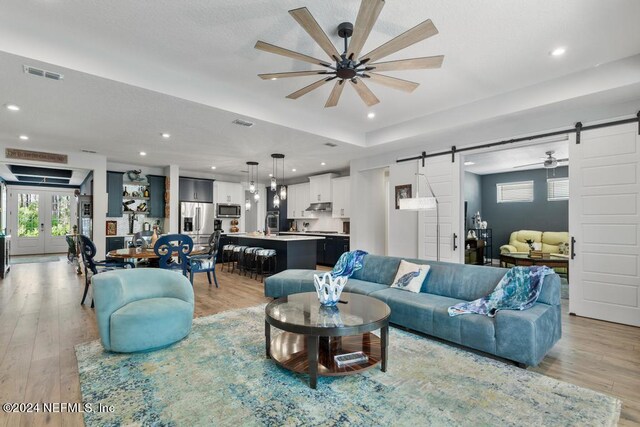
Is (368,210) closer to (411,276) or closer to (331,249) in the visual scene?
(331,249)

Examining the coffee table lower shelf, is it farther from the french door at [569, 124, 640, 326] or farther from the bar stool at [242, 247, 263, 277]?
the bar stool at [242, 247, 263, 277]

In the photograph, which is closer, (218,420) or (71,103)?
(218,420)

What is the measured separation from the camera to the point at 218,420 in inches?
71.6

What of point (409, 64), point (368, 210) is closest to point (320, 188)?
point (368, 210)

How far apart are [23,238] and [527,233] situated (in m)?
15.6

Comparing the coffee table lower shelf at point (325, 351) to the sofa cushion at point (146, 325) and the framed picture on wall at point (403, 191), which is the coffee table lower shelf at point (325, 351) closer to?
the sofa cushion at point (146, 325)

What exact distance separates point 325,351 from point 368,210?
4.91 meters

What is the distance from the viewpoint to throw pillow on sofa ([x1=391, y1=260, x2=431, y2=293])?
11.6ft

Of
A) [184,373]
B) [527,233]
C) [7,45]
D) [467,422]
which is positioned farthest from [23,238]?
[527,233]

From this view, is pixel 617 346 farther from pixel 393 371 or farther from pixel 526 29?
pixel 526 29

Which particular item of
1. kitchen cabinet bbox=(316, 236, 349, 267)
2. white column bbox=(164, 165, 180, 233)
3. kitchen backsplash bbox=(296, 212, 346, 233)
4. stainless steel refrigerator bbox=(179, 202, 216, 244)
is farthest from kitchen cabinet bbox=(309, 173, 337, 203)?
white column bbox=(164, 165, 180, 233)

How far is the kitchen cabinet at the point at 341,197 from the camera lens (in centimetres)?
792

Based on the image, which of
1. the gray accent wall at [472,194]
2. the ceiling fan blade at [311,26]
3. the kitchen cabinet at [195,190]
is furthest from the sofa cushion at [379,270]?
the kitchen cabinet at [195,190]

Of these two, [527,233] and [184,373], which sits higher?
[527,233]
